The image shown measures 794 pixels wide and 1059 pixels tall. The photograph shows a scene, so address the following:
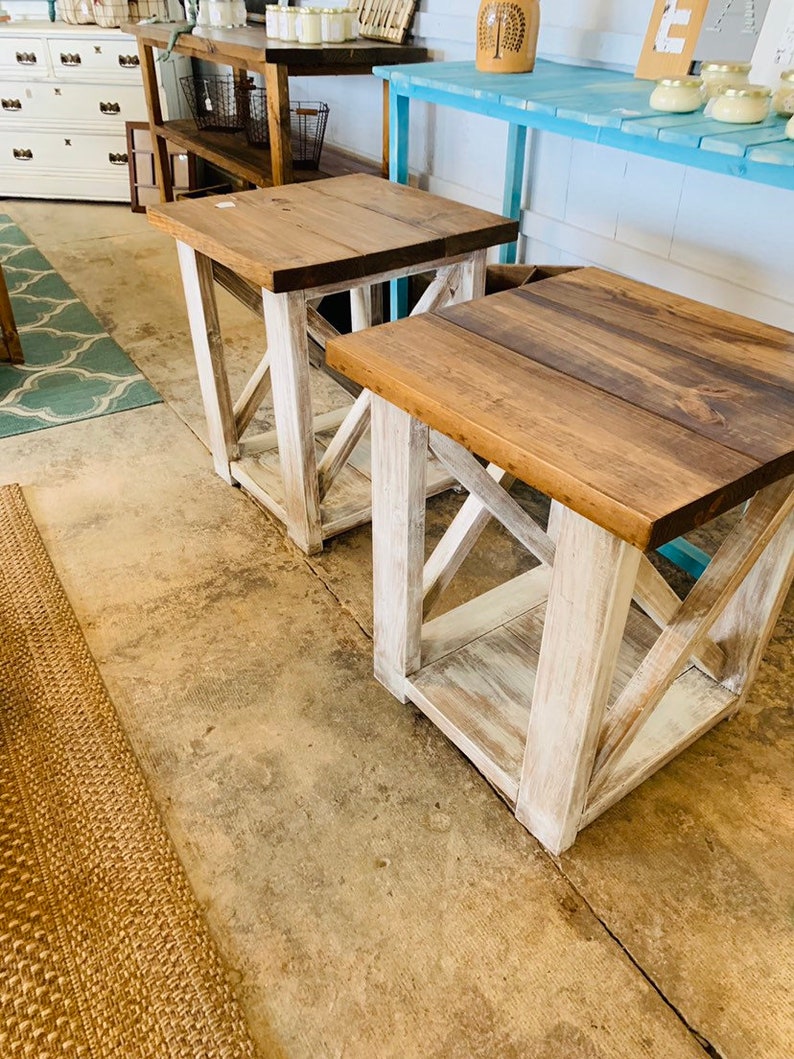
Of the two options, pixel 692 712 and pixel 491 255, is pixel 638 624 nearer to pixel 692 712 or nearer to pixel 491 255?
pixel 692 712

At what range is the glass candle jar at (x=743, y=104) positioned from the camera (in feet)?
4.27

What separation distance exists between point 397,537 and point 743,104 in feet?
3.04

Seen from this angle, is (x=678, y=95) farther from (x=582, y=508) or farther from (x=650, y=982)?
(x=650, y=982)

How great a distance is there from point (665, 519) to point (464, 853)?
70 cm

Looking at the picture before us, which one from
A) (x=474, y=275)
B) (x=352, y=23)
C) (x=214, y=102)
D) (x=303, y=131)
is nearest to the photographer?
(x=474, y=275)

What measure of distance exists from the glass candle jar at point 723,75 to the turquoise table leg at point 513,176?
789mm

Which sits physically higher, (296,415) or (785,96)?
(785,96)

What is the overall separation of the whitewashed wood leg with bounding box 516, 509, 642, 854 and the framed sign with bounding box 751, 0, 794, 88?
108 cm

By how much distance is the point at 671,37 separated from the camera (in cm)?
162

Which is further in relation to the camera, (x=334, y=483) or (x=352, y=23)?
(x=352, y=23)

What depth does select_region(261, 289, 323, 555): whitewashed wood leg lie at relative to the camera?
1.59m

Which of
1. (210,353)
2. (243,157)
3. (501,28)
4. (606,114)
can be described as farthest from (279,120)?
(606,114)

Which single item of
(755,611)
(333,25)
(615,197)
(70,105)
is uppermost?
(333,25)

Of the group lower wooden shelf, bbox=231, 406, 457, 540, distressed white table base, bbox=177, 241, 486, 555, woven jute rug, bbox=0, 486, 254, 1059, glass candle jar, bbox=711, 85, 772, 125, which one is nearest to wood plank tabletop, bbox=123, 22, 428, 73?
distressed white table base, bbox=177, 241, 486, 555
